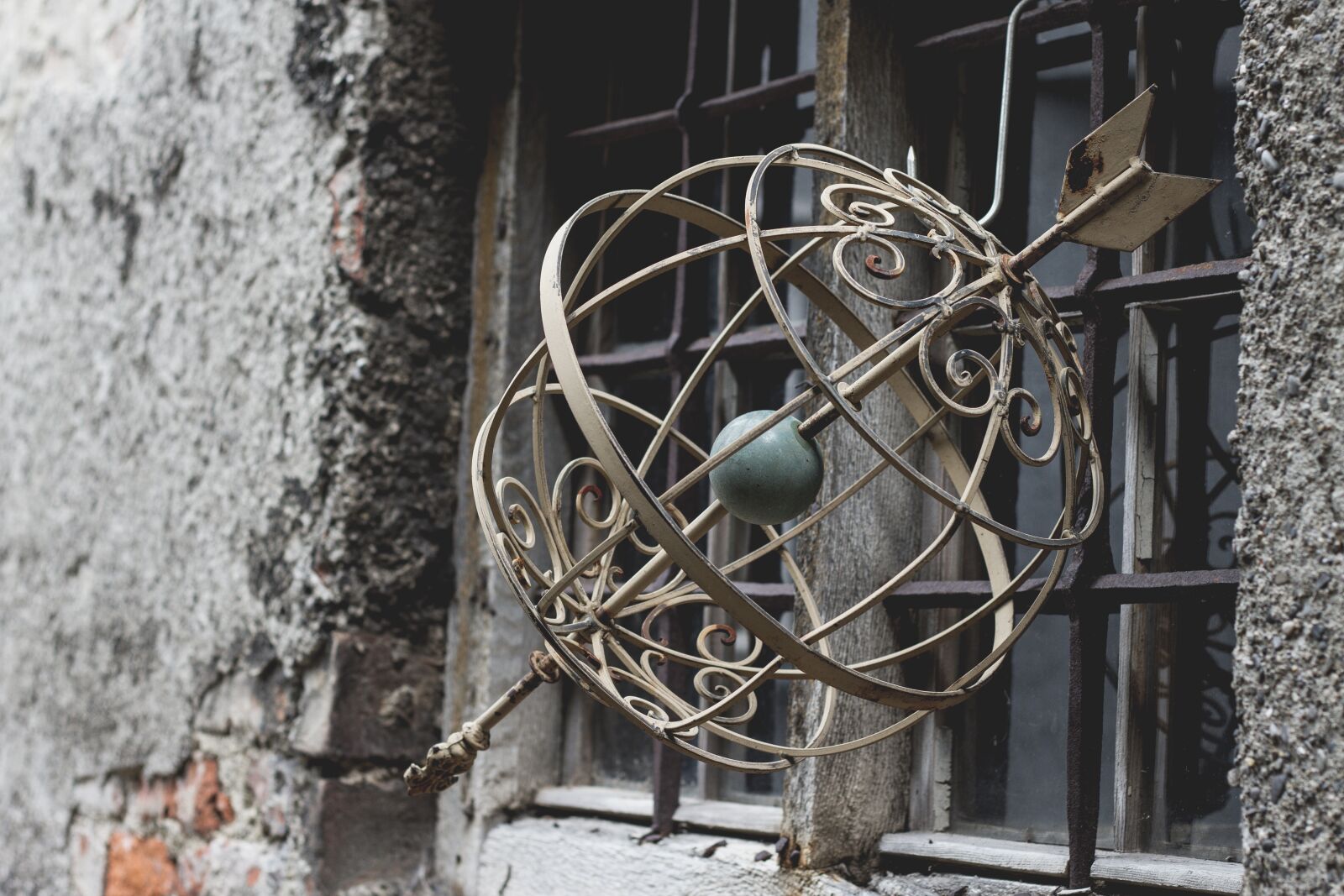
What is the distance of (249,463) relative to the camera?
2.10 metres

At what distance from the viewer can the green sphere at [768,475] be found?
3.40ft

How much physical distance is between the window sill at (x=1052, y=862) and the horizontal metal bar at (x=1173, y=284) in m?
0.56

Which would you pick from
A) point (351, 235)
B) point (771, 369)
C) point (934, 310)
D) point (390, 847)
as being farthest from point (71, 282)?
point (934, 310)

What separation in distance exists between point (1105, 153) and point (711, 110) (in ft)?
2.73

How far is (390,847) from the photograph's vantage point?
1.95 meters

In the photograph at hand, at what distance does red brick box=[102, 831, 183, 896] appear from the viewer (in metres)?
2.15

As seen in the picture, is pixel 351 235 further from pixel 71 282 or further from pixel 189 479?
pixel 71 282

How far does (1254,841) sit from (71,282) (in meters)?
2.47

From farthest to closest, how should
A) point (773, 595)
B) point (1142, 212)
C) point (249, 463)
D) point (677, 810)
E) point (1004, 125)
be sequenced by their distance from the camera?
1. point (249, 463)
2. point (677, 810)
3. point (773, 595)
4. point (1004, 125)
5. point (1142, 212)

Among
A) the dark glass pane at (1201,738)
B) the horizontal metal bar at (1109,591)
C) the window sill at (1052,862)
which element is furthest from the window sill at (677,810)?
the dark glass pane at (1201,738)

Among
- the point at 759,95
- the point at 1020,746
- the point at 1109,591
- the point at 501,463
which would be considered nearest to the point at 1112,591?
the point at 1109,591

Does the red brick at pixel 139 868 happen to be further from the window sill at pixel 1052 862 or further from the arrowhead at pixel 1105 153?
the arrowhead at pixel 1105 153

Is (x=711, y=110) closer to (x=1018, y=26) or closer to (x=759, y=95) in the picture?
(x=759, y=95)

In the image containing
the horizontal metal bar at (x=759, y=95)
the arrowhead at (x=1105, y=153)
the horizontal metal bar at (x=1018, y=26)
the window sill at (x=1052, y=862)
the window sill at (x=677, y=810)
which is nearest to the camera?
the arrowhead at (x=1105, y=153)
